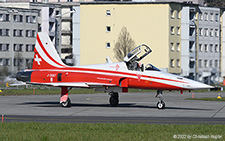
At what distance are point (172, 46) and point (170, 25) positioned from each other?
13.5 ft

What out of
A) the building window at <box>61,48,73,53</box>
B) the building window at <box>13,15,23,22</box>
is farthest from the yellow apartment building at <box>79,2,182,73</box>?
the building window at <box>13,15,23,22</box>

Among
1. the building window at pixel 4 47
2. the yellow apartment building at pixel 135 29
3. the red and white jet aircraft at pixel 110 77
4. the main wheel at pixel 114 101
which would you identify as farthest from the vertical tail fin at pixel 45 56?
the building window at pixel 4 47

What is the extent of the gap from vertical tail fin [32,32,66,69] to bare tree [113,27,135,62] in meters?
62.0

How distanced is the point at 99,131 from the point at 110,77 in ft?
40.6

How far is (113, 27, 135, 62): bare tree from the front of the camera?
325 feet

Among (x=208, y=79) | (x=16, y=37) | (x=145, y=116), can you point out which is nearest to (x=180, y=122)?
(x=145, y=116)

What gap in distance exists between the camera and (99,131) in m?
21.6

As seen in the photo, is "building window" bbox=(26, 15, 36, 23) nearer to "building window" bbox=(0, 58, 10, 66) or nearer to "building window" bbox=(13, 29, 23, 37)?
"building window" bbox=(13, 29, 23, 37)

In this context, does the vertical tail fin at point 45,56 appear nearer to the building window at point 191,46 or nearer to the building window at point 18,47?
the building window at point 18,47

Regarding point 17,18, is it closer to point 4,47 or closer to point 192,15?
point 4,47

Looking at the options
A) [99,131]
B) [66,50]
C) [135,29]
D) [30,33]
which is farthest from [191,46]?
[99,131]

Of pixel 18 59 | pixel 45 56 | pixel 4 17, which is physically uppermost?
pixel 4 17

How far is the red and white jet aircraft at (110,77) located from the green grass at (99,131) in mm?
9600

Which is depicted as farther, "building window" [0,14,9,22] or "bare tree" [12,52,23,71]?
"building window" [0,14,9,22]
